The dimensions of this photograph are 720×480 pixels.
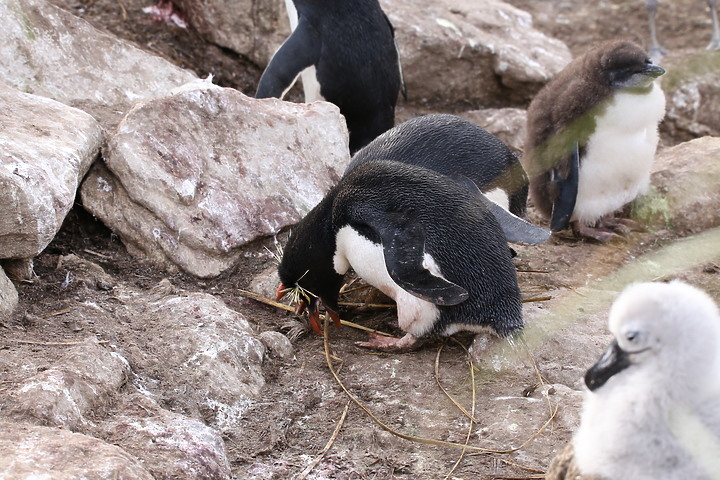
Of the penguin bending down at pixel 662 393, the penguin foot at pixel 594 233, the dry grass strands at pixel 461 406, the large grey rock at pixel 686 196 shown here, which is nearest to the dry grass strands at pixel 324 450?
the dry grass strands at pixel 461 406

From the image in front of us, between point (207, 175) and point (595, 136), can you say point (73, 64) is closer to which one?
point (207, 175)

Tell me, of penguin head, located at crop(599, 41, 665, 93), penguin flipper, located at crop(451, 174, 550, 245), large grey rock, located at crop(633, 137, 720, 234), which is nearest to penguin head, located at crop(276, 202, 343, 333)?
penguin flipper, located at crop(451, 174, 550, 245)

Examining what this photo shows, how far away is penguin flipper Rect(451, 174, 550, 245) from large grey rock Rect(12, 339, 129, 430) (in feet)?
4.96

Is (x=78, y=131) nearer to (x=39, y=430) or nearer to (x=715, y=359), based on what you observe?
(x=39, y=430)

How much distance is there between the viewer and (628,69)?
4.38 meters

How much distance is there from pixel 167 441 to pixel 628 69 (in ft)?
10.1

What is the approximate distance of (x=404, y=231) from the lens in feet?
10.3

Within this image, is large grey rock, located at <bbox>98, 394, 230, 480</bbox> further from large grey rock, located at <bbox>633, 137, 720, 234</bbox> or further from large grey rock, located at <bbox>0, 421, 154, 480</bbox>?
large grey rock, located at <bbox>633, 137, 720, 234</bbox>

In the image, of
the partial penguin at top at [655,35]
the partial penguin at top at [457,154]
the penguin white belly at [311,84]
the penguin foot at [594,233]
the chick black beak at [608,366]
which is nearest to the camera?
the chick black beak at [608,366]

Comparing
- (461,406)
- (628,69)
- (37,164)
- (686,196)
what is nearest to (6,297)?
(37,164)

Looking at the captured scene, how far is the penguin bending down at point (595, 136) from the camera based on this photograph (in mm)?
4387

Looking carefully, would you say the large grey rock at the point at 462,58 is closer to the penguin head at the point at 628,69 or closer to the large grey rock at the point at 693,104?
the large grey rock at the point at 693,104

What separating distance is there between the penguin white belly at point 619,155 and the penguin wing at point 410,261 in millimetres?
1709

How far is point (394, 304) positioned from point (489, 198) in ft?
2.01
